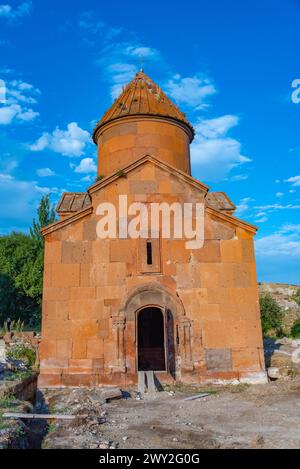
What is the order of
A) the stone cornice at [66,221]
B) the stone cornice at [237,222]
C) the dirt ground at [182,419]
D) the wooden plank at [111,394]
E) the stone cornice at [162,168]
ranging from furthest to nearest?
the stone cornice at [162,168] < the stone cornice at [237,222] < the stone cornice at [66,221] < the wooden plank at [111,394] < the dirt ground at [182,419]

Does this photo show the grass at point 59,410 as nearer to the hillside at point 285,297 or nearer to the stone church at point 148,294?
the stone church at point 148,294

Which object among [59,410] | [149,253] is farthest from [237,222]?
Result: [59,410]

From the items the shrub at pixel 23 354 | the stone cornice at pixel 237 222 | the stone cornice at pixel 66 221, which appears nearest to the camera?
the stone cornice at pixel 66 221

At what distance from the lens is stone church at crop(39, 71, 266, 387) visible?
7.69 metres

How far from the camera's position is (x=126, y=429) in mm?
4871

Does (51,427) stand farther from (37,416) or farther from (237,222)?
(237,222)

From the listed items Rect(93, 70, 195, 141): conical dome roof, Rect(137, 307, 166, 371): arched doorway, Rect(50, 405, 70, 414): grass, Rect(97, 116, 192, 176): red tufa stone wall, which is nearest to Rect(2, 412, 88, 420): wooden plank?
Rect(50, 405, 70, 414): grass

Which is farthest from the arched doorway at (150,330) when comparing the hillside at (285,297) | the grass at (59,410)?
the hillside at (285,297)

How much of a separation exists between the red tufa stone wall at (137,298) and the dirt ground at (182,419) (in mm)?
522

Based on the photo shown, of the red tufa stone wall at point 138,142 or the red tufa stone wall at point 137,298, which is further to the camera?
the red tufa stone wall at point 138,142

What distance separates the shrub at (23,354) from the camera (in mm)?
9055

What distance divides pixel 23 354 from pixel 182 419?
5.32 meters
